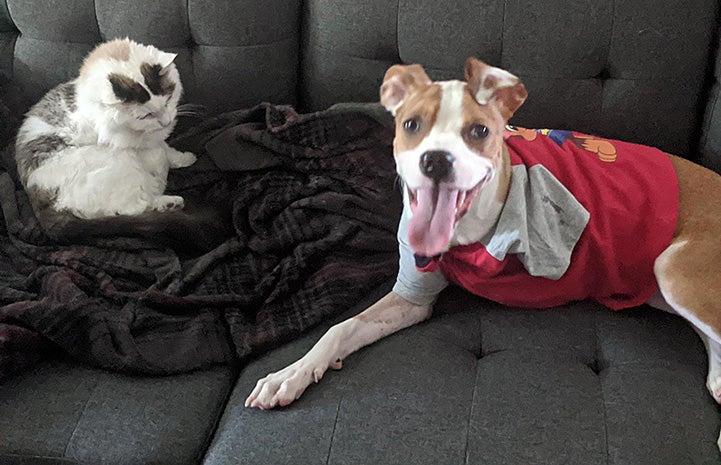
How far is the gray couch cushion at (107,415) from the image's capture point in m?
1.32

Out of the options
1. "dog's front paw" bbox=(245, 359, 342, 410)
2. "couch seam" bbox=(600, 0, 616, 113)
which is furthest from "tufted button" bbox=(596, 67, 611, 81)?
"dog's front paw" bbox=(245, 359, 342, 410)

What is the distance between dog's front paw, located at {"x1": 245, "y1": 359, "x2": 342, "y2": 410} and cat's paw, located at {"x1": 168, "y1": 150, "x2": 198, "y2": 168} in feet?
2.59

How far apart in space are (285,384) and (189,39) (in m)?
1.13

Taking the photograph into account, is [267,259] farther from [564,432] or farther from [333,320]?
[564,432]

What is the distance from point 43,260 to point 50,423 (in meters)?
0.51

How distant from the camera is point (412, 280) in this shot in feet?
5.09

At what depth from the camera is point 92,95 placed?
5.98ft

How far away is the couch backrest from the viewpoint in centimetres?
172

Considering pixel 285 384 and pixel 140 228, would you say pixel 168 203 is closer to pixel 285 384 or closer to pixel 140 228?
pixel 140 228

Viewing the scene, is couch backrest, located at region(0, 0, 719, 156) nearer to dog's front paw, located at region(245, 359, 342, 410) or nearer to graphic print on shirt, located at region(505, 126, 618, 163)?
graphic print on shirt, located at region(505, 126, 618, 163)

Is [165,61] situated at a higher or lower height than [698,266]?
higher

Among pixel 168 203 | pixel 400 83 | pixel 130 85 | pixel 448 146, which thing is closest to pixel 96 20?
pixel 130 85

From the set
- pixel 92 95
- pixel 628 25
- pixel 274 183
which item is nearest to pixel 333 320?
pixel 274 183

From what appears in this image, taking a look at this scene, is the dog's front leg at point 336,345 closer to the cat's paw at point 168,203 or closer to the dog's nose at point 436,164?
the dog's nose at point 436,164
